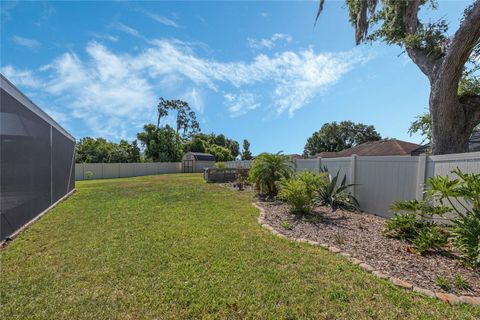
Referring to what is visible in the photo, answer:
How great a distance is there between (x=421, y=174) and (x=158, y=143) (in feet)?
107

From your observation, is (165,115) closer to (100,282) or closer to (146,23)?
(146,23)

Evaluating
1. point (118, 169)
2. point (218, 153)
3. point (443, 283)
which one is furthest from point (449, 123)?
point (218, 153)

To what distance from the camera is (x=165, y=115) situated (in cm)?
4009

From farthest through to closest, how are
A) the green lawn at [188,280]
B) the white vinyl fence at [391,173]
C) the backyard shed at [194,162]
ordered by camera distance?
the backyard shed at [194,162]
the white vinyl fence at [391,173]
the green lawn at [188,280]

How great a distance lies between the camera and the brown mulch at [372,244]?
2.86 meters

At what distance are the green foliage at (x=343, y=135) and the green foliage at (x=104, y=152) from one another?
27.5 meters


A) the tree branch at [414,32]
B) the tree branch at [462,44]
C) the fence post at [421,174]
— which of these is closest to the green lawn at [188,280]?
the fence post at [421,174]

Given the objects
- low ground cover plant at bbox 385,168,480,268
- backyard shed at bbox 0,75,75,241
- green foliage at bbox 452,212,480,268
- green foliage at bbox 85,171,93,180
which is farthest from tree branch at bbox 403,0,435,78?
green foliage at bbox 85,171,93,180

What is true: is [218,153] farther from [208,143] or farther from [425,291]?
[425,291]

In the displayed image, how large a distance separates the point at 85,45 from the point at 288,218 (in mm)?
7935

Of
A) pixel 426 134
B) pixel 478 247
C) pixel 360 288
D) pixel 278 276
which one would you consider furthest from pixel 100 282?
pixel 426 134

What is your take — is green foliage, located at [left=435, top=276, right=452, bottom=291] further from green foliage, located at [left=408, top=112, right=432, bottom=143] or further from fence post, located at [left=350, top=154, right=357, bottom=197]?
green foliage, located at [left=408, top=112, right=432, bottom=143]

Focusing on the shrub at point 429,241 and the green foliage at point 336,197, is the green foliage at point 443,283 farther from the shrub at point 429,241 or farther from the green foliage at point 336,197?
the green foliage at point 336,197

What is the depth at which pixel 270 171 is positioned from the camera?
814cm
